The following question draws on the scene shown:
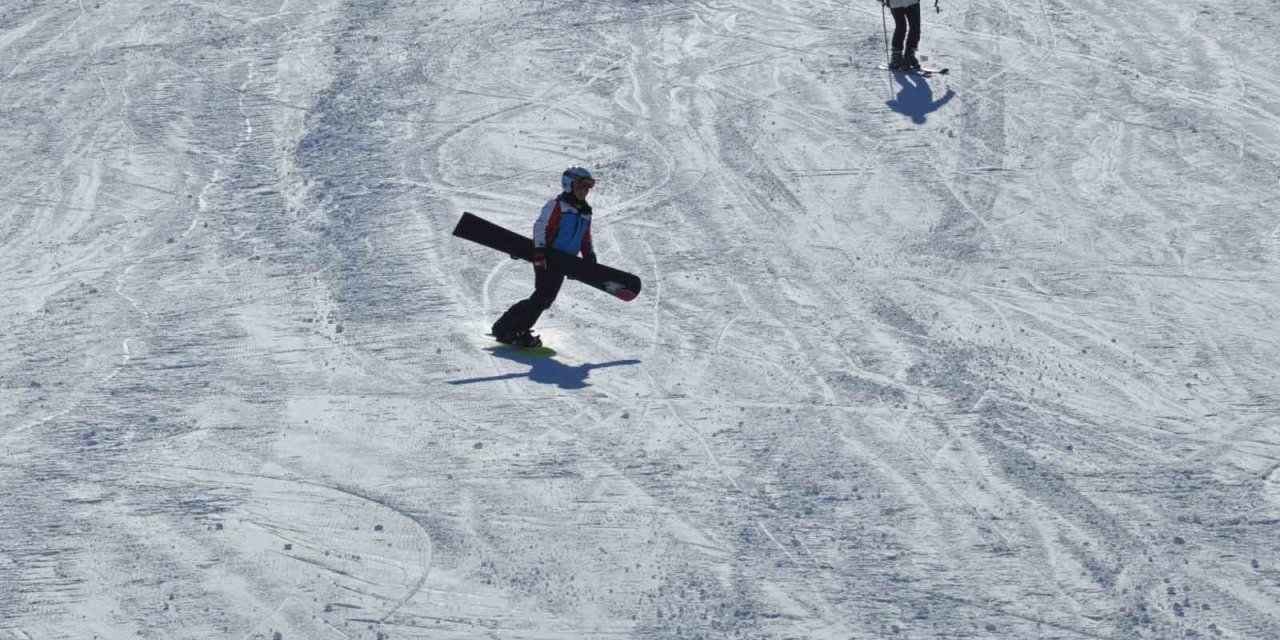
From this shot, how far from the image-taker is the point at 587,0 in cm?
1791

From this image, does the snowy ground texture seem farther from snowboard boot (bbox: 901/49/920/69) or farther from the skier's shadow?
snowboard boot (bbox: 901/49/920/69)

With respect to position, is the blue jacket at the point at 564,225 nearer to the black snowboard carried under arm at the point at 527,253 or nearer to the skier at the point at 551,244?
the skier at the point at 551,244

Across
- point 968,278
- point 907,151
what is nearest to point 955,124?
point 907,151

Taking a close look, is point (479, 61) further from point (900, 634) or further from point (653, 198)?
point (900, 634)

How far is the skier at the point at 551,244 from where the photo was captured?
10.4 meters

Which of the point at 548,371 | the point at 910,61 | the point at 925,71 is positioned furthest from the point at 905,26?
the point at 548,371

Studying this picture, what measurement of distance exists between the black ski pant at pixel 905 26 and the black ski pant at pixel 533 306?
6.58 meters

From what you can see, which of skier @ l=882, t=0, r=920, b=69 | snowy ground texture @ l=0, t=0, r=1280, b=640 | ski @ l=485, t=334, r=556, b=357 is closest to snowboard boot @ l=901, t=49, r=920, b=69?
skier @ l=882, t=0, r=920, b=69

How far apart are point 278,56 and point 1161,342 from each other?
33.4ft

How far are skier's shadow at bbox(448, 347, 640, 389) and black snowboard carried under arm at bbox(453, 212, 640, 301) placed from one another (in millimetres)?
578

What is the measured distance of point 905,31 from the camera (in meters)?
15.8

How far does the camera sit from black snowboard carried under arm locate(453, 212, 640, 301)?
10.7m

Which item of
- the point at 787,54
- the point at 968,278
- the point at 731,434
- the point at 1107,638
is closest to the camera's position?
the point at 1107,638

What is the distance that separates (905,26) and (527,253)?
21.4 ft
